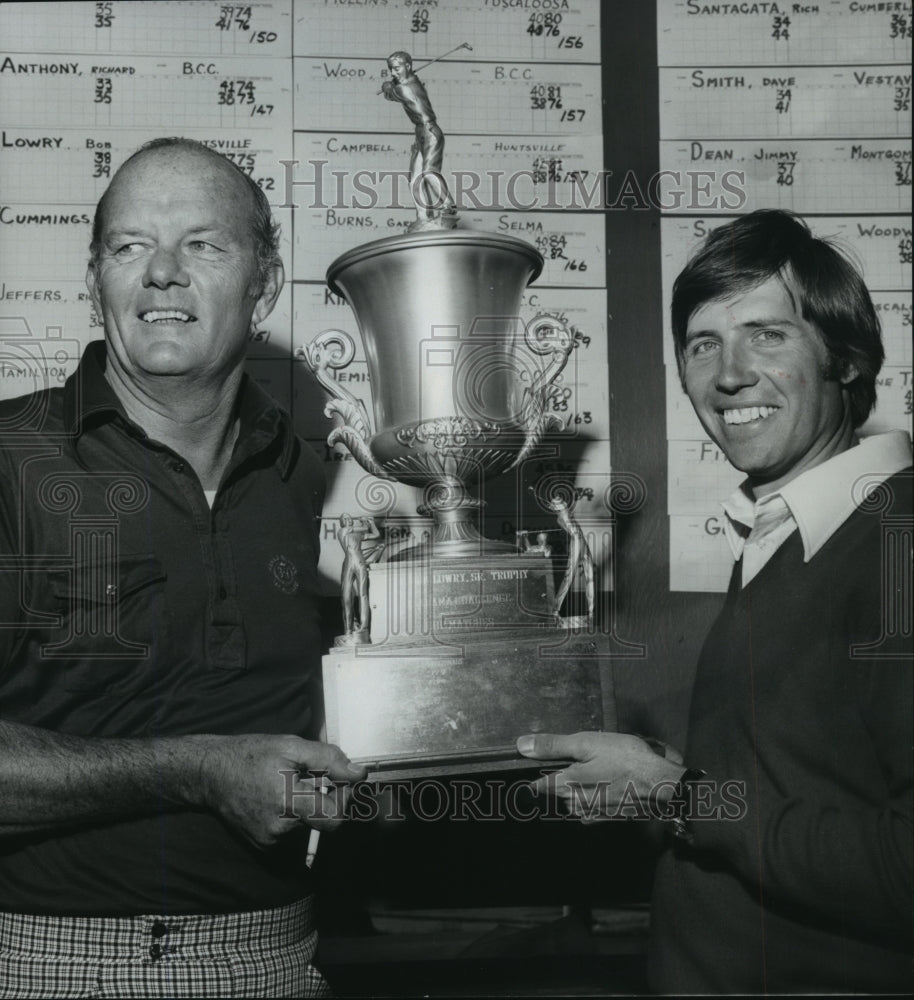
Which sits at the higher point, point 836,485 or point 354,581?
point 836,485

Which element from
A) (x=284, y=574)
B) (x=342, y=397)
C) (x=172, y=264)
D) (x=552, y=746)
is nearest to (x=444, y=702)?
(x=552, y=746)

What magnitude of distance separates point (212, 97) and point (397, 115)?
296 millimetres

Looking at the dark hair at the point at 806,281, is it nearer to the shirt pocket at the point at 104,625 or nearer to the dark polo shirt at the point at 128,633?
the dark polo shirt at the point at 128,633

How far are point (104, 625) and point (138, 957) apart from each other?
0.41 metres

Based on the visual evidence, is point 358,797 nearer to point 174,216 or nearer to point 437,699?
point 437,699

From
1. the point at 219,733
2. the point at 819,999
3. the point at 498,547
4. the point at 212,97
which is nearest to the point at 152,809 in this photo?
the point at 219,733

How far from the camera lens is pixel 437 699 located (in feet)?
4.20

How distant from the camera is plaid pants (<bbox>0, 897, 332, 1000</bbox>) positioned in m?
1.30

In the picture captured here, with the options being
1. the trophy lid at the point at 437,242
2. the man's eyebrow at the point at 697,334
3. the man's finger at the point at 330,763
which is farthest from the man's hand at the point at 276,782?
the man's eyebrow at the point at 697,334

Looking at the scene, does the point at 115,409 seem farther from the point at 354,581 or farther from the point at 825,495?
the point at 825,495

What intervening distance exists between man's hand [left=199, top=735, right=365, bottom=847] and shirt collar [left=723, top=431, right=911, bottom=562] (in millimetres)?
625

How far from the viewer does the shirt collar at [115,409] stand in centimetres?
139

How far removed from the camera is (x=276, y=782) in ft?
4.18

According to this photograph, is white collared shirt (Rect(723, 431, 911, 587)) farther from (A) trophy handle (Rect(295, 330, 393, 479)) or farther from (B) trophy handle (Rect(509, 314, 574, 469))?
(A) trophy handle (Rect(295, 330, 393, 479))
